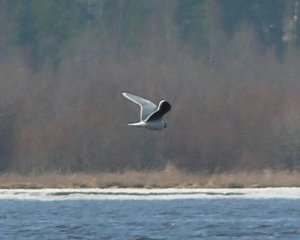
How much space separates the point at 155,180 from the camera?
4181 centimetres

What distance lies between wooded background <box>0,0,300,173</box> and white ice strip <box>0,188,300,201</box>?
6.29m

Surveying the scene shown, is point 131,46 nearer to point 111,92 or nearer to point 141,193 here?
point 111,92

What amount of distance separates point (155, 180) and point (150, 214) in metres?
8.98

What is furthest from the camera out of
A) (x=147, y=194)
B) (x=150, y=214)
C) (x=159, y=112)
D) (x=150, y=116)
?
A: (x=147, y=194)

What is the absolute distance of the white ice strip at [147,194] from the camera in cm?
3703

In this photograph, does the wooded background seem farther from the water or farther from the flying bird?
the flying bird

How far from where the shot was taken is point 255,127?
156 ft

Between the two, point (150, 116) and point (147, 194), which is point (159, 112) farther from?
point (147, 194)

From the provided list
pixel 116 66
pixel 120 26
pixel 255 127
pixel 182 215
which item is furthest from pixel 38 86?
pixel 182 215

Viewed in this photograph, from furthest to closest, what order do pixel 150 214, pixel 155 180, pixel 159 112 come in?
pixel 155 180 → pixel 150 214 → pixel 159 112

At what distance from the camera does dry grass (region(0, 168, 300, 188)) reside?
40781mm

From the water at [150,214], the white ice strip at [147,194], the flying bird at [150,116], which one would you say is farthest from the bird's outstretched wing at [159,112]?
the white ice strip at [147,194]

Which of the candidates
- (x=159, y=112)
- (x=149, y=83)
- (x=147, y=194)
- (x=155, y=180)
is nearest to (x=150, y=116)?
(x=159, y=112)

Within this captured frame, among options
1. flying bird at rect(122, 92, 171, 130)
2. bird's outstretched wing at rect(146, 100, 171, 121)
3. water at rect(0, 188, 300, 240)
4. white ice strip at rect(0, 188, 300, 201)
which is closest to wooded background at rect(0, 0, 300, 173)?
white ice strip at rect(0, 188, 300, 201)
